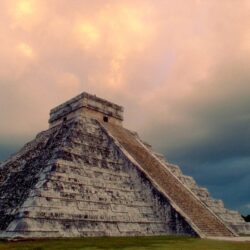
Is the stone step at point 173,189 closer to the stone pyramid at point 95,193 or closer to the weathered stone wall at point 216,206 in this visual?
the stone pyramid at point 95,193

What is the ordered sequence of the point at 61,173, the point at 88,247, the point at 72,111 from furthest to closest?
the point at 72,111 < the point at 61,173 < the point at 88,247

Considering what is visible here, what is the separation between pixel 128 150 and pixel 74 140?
14.4ft

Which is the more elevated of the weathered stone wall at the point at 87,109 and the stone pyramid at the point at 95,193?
the weathered stone wall at the point at 87,109

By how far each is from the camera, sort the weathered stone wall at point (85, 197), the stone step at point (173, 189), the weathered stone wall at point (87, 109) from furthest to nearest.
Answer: the weathered stone wall at point (87, 109), the stone step at point (173, 189), the weathered stone wall at point (85, 197)

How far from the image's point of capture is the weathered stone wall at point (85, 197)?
16.2m

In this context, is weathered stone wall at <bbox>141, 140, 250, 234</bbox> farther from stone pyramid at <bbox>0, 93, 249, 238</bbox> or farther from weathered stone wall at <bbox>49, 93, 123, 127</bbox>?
weathered stone wall at <bbox>49, 93, 123, 127</bbox>

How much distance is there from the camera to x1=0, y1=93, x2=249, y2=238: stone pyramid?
1652 centimetres

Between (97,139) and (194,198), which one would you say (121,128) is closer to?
(97,139)

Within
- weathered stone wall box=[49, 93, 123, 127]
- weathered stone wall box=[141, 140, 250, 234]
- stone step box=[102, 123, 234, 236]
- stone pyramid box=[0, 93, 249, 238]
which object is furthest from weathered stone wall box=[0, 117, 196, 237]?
weathered stone wall box=[141, 140, 250, 234]

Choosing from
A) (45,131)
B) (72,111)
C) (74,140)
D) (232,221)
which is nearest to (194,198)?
(232,221)

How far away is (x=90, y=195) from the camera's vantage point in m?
18.6

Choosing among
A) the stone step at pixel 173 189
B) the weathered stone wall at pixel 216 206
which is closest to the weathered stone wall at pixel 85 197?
the stone step at pixel 173 189

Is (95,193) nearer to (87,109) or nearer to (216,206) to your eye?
(87,109)

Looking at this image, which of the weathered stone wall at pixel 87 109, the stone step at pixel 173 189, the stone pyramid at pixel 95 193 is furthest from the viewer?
the weathered stone wall at pixel 87 109
